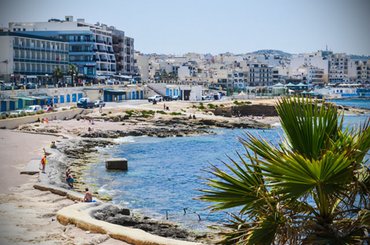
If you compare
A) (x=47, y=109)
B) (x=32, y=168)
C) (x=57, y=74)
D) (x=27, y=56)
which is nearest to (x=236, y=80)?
(x=57, y=74)

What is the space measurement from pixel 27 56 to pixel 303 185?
86.5 m

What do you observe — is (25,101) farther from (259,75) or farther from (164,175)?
(259,75)

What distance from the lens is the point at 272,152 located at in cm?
793

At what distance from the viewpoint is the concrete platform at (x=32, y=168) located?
31531 millimetres

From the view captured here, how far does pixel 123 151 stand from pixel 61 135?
649 cm

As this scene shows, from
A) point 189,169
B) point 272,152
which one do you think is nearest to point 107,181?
point 189,169

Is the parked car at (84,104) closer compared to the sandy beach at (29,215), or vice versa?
the sandy beach at (29,215)

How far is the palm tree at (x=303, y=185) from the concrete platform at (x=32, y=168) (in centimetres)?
2490

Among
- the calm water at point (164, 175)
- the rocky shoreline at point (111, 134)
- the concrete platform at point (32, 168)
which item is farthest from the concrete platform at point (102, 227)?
the concrete platform at point (32, 168)

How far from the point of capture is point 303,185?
23.7 ft

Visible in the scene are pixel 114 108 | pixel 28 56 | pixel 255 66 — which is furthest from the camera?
pixel 255 66

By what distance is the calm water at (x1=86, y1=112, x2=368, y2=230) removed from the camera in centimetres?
2794

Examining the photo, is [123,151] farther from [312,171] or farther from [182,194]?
[312,171]

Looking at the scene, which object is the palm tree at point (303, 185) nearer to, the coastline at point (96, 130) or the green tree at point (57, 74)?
the coastline at point (96, 130)
